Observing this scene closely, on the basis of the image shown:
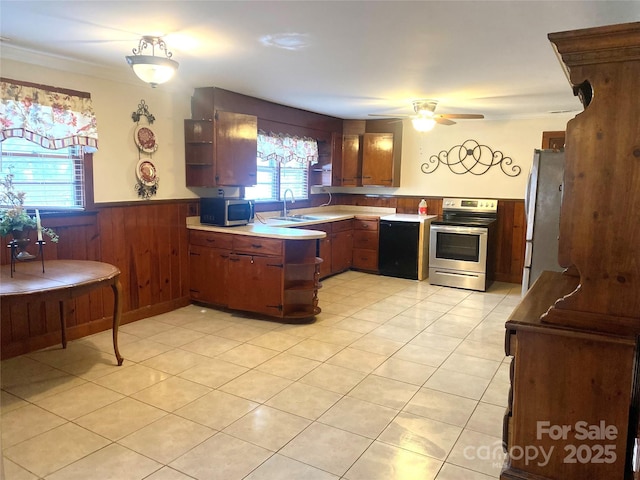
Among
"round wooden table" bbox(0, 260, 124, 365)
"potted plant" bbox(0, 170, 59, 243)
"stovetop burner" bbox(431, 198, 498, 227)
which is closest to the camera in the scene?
"round wooden table" bbox(0, 260, 124, 365)

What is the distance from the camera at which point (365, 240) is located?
21.5 feet

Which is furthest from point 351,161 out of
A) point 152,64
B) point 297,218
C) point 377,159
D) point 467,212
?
point 152,64

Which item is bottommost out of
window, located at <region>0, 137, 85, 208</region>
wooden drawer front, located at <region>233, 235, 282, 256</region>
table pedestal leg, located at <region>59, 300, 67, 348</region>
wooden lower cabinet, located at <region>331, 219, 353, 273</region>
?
table pedestal leg, located at <region>59, 300, 67, 348</region>

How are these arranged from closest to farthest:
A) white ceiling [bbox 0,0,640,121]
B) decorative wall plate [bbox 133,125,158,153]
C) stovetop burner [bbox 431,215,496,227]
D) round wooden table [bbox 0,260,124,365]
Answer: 1. white ceiling [bbox 0,0,640,121]
2. round wooden table [bbox 0,260,124,365]
3. decorative wall plate [bbox 133,125,158,153]
4. stovetop burner [bbox 431,215,496,227]

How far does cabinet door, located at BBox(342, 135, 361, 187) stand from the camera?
22.0 ft

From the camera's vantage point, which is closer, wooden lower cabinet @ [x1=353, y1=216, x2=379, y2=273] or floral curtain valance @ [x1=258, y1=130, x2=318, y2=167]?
floral curtain valance @ [x1=258, y1=130, x2=318, y2=167]

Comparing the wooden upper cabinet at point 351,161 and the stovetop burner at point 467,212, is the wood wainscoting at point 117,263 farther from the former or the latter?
the stovetop burner at point 467,212

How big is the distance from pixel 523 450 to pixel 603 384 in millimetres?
422

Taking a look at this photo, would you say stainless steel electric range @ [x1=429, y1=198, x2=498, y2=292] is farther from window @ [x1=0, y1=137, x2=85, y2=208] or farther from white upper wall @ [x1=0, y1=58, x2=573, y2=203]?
window @ [x1=0, y1=137, x2=85, y2=208]

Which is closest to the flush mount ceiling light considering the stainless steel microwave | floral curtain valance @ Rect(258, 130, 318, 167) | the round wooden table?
the round wooden table

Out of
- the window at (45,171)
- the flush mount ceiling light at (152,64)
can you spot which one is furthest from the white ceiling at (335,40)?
the window at (45,171)

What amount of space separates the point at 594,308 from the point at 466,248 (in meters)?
4.20

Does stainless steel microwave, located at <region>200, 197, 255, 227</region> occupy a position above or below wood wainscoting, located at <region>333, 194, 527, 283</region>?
above

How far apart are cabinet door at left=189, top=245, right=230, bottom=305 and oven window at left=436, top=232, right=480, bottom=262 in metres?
2.88
